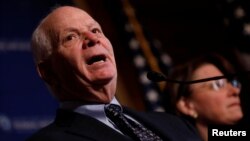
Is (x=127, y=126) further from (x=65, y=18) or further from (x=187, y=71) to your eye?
(x=187, y=71)

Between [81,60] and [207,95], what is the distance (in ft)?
2.45

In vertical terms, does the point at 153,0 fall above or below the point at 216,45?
above

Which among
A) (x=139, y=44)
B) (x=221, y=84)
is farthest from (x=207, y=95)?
(x=139, y=44)

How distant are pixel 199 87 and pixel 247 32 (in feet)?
4.04

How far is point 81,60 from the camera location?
1474 millimetres

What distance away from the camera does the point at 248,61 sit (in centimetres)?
307

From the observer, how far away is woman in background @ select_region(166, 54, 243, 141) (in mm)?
2031

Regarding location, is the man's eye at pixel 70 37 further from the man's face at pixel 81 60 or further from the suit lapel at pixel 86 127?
the suit lapel at pixel 86 127

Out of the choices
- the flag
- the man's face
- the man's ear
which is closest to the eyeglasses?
the man's ear

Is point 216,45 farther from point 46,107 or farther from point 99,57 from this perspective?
point 99,57

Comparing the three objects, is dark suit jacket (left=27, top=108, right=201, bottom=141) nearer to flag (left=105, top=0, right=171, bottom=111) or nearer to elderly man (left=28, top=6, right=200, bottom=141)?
elderly man (left=28, top=6, right=200, bottom=141)

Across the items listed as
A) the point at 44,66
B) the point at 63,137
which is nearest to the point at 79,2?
the point at 44,66
